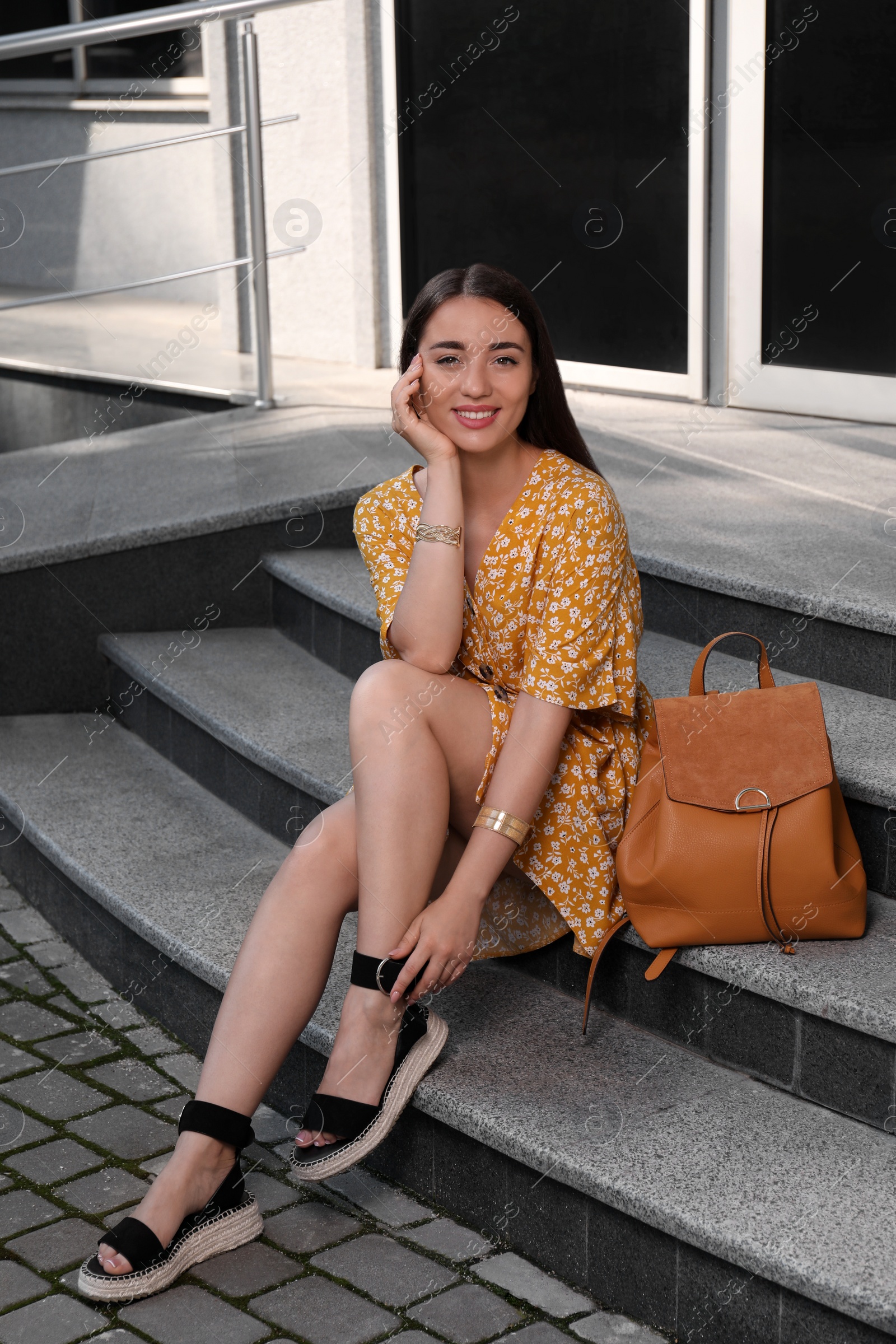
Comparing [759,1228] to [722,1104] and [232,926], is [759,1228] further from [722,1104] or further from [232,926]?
[232,926]

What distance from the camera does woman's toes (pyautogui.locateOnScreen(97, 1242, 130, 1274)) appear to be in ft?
6.40

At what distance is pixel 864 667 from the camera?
269 cm

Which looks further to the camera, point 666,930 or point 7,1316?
point 666,930

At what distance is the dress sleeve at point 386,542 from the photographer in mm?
2336

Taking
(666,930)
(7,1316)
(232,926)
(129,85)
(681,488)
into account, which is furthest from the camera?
(129,85)

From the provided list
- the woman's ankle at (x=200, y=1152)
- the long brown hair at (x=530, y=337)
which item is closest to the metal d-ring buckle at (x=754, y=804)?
the long brown hair at (x=530, y=337)

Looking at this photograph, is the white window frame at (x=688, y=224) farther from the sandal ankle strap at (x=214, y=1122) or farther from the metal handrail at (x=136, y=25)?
the sandal ankle strap at (x=214, y=1122)

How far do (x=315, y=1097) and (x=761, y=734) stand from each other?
0.83 meters

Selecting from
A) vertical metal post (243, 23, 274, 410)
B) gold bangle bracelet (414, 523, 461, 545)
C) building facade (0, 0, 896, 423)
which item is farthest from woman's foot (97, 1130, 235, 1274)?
building facade (0, 0, 896, 423)

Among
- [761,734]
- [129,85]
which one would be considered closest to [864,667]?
[761,734]

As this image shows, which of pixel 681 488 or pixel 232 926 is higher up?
pixel 681 488

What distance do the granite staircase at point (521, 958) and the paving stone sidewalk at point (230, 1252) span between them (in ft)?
0.22

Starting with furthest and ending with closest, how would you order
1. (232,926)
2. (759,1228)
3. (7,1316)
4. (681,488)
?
(681,488)
(232,926)
(7,1316)
(759,1228)

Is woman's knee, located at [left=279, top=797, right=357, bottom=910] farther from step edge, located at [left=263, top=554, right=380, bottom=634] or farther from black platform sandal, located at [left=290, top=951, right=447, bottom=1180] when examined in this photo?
step edge, located at [left=263, top=554, right=380, bottom=634]
